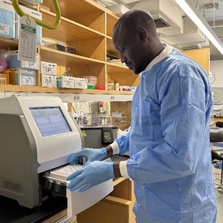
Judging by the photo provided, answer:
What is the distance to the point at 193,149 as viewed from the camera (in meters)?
0.91

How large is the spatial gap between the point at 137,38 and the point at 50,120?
0.57 m

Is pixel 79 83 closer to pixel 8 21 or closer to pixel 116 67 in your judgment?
pixel 8 21

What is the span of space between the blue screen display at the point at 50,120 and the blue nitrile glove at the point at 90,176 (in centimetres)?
25

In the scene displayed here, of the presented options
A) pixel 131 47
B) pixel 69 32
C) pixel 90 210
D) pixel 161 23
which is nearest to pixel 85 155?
pixel 131 47

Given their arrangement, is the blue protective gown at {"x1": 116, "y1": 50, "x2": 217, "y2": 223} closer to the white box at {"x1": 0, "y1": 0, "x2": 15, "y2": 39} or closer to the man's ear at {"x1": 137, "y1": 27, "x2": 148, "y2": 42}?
the man's ear at {"x1": 137, "y1": 27, "x2": 148, "y2": 42}

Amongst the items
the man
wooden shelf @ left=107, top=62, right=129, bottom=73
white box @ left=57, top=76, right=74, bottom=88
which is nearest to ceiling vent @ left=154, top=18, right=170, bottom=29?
wooden shelf @ left=107, top=62, right=129, bottom=73

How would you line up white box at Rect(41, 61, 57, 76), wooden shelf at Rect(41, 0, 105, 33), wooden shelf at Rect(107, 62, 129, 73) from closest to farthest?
white box at Rect(41, 61, 57, 76) < wooden shelf at Rect(41, 0, 105, 33) < wooden shelf at Rect(107, 62, 129, 73)

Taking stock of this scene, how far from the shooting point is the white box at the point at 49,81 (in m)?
1.62

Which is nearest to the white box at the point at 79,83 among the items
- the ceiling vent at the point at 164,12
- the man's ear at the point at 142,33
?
the man's ear at the point at 142,33

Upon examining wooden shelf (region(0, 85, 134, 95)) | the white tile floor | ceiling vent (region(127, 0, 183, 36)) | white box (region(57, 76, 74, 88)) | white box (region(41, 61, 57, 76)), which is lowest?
the white tile floor

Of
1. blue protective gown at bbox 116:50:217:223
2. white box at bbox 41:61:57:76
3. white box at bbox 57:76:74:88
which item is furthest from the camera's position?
white box at bbox 57:76:74:88

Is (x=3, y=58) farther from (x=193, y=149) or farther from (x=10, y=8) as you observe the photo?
(x=193, y=149)

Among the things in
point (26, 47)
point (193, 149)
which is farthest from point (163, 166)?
point (26, 47)

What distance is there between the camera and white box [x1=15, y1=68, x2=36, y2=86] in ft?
4.81
